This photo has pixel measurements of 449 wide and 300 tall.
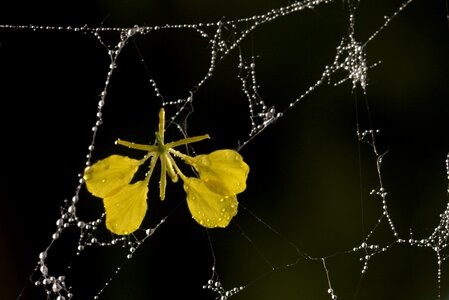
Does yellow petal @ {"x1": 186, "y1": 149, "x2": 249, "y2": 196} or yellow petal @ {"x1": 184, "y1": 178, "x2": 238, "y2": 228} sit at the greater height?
yellow petal @ {"x1": 186, "y1": 149, "x2": 249, "y2": 196}

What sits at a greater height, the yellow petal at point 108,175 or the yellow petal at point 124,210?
the yellow petal at point 108,175

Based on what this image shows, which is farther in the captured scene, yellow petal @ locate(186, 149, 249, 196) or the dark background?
the dark background

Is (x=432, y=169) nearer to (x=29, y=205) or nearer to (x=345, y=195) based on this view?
(x=345, y=195)

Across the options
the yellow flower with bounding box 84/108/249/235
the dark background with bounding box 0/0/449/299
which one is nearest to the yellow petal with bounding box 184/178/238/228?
the yellow flower with bounding box 84/108/249/235

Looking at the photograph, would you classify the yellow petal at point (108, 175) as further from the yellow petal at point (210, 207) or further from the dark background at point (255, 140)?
the dark background at point (255, 140)

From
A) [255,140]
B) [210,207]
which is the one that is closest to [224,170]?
[210,207]

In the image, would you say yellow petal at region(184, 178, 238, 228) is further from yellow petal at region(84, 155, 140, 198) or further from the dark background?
the dark background

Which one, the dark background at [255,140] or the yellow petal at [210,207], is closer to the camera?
the yellow petal at [210,207]

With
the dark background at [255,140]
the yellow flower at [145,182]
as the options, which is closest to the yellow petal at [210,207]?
the yellow flower at [145,182]
